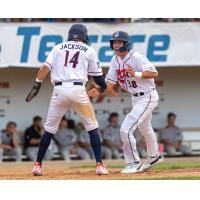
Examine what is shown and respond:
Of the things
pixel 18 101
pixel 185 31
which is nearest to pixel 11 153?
pixel 18 101

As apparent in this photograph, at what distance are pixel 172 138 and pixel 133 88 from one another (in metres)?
7.33

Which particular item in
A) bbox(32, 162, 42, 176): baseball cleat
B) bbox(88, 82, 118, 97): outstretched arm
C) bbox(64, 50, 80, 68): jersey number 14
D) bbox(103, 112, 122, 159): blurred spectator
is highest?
bbox(103, 112, 122, 159): blurred spectator

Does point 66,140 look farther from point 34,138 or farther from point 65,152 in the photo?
point 34,138

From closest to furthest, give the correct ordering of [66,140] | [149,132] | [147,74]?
[147,74], [149,132], [66,140]

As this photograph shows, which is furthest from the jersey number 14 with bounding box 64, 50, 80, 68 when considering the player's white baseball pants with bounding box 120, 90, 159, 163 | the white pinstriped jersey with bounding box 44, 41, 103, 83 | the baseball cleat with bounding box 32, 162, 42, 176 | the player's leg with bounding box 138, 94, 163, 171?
the baseball cleat with bounding box 32, 162, 42, 176

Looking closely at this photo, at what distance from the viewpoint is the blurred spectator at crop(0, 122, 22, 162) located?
57.3ft

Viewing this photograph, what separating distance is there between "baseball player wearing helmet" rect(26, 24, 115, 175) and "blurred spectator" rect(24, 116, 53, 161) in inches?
264

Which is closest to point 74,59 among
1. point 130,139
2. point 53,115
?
point 53,115

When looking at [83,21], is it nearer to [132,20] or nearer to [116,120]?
[132,20]

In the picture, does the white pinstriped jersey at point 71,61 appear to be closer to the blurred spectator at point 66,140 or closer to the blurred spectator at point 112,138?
the blurred spectator at point 66,140

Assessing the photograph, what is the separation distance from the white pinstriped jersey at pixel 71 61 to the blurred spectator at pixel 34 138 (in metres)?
6.98

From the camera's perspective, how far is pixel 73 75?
10.7 m

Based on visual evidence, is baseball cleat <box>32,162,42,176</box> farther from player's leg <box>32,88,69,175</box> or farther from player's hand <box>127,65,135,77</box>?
player's hand <box>127,65,135,77</box>

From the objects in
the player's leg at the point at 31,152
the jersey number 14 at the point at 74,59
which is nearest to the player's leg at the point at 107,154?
Answer: the player's leg at the point at 31,152
